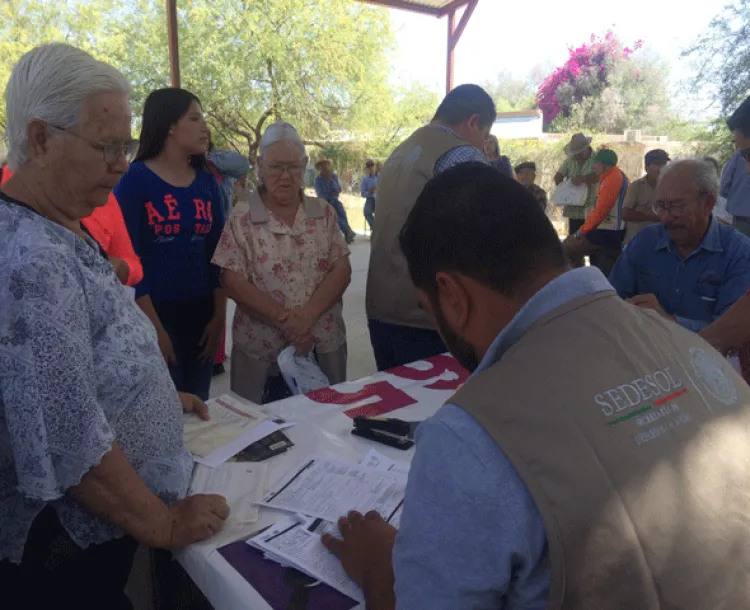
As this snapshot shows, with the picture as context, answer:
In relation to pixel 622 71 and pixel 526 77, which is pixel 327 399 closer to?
pixel 622 71

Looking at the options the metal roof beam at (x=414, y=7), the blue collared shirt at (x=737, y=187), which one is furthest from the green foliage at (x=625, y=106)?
the blue collared shirt at (x=737, y=187)

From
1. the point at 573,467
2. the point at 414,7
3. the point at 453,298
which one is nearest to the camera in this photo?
the point at 573,467

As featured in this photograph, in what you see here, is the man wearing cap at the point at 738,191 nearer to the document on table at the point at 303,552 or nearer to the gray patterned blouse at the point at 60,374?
the document on table at the point at 303,552

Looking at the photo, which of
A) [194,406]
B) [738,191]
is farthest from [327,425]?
[738,191]

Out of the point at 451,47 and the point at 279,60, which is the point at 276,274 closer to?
the point at 451,47

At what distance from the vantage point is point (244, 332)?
2457 mm

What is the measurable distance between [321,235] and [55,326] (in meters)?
1.56

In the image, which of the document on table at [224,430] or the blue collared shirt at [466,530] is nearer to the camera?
the blue collared shirt at [466,530]

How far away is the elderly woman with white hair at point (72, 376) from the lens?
1030mm

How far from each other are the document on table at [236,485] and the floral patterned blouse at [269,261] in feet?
3.15

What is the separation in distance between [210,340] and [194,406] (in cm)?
85

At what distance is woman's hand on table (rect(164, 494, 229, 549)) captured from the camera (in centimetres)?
121

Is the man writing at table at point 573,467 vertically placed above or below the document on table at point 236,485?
above

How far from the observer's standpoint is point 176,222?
7.94 feet
